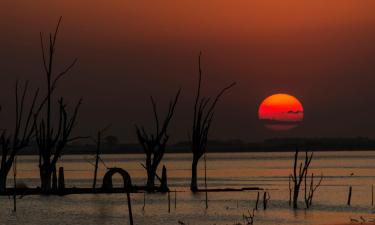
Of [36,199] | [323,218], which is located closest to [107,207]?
[36,199]

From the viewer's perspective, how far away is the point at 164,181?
49656mm

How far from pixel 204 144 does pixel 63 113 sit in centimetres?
767

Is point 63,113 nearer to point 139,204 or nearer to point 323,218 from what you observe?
point 139,204

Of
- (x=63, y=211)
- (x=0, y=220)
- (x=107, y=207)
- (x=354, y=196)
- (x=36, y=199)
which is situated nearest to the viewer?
(x=0, y=220)

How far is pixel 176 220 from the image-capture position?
1543 inches

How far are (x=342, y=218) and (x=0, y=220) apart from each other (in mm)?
14249

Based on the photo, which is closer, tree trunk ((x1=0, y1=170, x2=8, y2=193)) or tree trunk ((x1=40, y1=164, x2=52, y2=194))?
tree trunk ((x1=0, y1=170, x2=8, y2=193))

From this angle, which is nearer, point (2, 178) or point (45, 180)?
point (2, 178)

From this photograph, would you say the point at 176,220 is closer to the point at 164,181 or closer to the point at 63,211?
the point at 63,211

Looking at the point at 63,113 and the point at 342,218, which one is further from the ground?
the point at 63,113

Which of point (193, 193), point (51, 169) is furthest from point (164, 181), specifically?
point (51, 169)

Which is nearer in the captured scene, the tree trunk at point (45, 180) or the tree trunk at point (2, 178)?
the tree trunk at point (2, 178)

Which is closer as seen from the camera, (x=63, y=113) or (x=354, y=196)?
(x=63, y=113)

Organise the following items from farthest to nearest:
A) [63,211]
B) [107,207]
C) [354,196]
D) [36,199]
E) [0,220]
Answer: [354,196], [36,199], [107,207], [63,211], [0,220]
